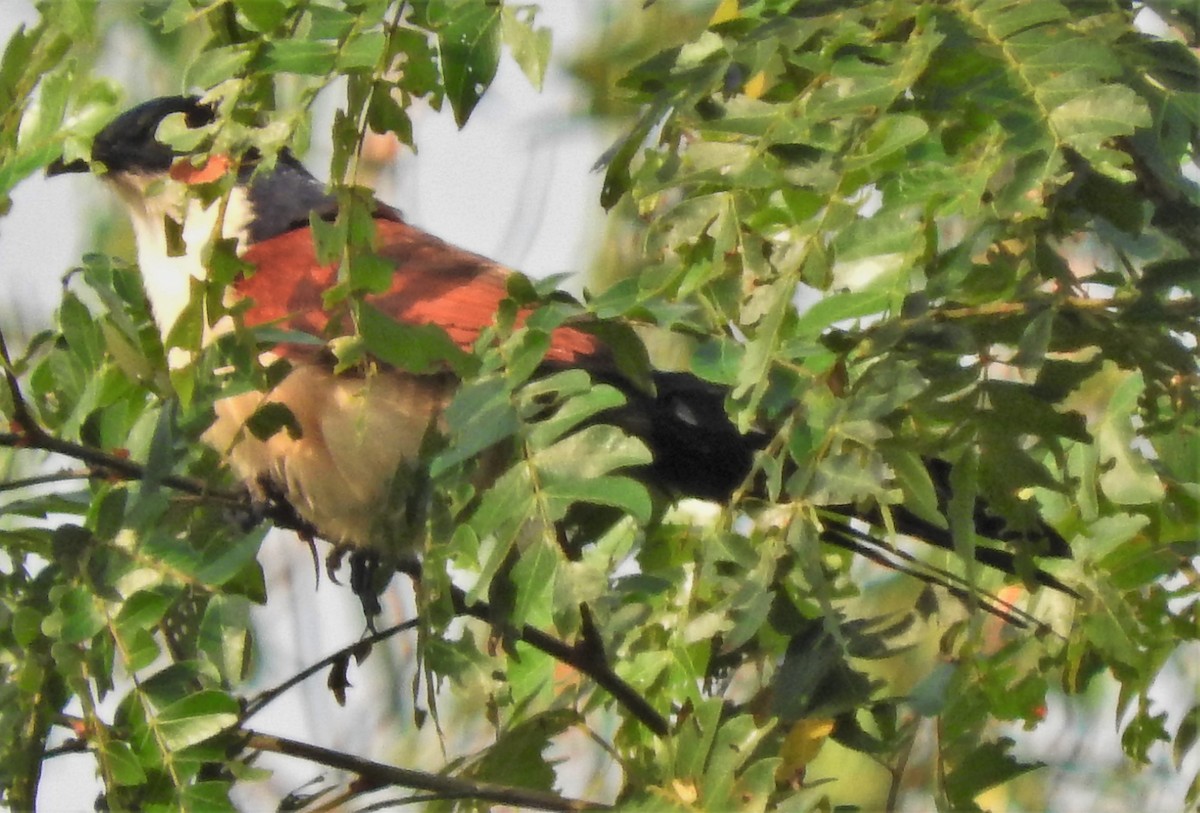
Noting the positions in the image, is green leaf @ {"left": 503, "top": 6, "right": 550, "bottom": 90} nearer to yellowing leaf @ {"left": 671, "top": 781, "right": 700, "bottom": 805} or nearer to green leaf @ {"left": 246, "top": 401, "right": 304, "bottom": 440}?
green leaf @ {"left": 246, "top": 401, "right": 304, "bottom": 440}

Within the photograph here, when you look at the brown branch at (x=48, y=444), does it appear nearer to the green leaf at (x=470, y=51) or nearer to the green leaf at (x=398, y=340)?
the green leaf at (x=398, y=340)

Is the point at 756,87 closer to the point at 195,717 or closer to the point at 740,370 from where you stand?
the point at 740,370

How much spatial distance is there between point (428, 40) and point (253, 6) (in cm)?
13

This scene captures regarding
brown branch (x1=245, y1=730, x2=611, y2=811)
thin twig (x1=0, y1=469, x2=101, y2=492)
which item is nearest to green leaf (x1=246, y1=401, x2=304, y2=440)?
thin twig (x1=0, y1=469, x2=101, y2=492)

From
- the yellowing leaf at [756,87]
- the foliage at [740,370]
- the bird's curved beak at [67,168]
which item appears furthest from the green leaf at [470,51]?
the bird's curved beak at [67,168]

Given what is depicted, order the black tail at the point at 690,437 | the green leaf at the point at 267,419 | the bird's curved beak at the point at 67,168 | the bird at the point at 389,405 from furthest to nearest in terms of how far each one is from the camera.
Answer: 1. the bird's curved beak at the point at 67,168
2. the black tail at the point at 690,437
3. the bird at the point at 389,405
4. the green leaf at the point at 267,419

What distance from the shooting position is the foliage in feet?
3.38

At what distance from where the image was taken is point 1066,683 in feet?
4.65

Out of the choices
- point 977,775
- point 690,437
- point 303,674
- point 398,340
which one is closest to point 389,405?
point 690,437

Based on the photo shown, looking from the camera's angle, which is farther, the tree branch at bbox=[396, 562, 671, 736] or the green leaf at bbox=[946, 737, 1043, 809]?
the tree branch at bbox=[396, 562, 671, 736]

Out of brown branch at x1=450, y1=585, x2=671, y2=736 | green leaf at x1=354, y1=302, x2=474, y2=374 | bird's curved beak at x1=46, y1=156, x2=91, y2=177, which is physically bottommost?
brown branch at x1=450, y1=585, x2=671, y2=736

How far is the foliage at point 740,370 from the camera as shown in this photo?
1.03 m

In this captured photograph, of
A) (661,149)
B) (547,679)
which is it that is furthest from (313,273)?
(661,149)

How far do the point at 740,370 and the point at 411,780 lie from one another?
1.74 ft
